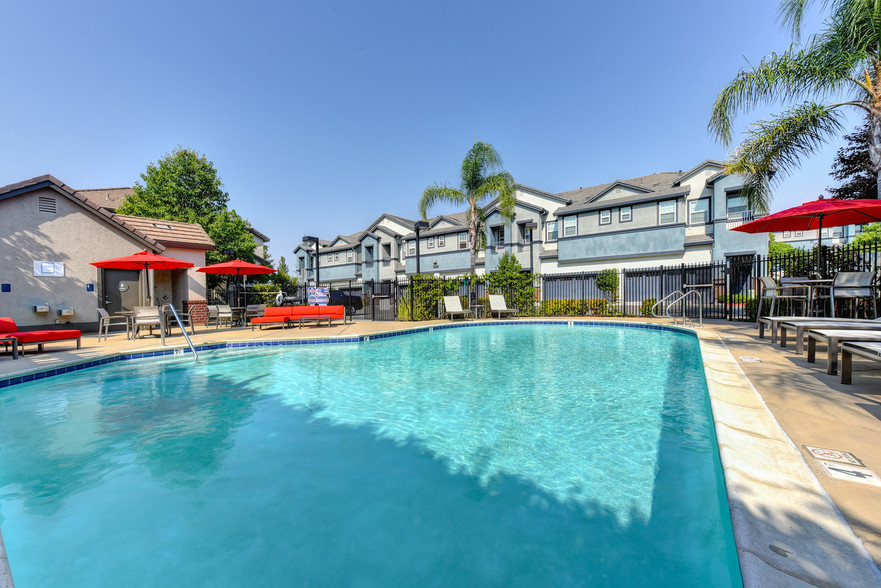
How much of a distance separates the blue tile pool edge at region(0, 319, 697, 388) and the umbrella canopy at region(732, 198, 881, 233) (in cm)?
285

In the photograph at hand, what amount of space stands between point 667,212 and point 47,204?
85.8 ft

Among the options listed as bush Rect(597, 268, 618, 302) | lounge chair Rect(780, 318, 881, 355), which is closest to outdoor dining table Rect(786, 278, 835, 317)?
lounge chair Rect(780, 318, 881, 355)

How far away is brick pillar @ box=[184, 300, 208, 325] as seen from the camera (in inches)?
563

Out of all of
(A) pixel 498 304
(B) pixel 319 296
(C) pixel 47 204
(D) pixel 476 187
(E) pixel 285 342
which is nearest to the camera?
(E) pixel 285 342

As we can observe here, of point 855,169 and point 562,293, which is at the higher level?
point 855,169

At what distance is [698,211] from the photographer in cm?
2014

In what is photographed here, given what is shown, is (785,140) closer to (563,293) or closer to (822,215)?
(822,215)

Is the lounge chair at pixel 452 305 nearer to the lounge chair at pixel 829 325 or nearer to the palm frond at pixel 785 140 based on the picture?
the palm frond at pixel 785 140

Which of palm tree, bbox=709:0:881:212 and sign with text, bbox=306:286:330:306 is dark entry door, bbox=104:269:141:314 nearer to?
sign with text, bbox=306:286:330:306

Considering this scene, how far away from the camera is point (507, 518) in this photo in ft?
7.70

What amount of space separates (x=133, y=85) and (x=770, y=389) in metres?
19.0

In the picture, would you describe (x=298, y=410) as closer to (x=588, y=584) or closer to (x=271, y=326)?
(x=588, y=584)

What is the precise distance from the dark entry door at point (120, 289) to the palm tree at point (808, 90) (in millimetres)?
18117

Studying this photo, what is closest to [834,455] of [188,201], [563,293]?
[563,293]
